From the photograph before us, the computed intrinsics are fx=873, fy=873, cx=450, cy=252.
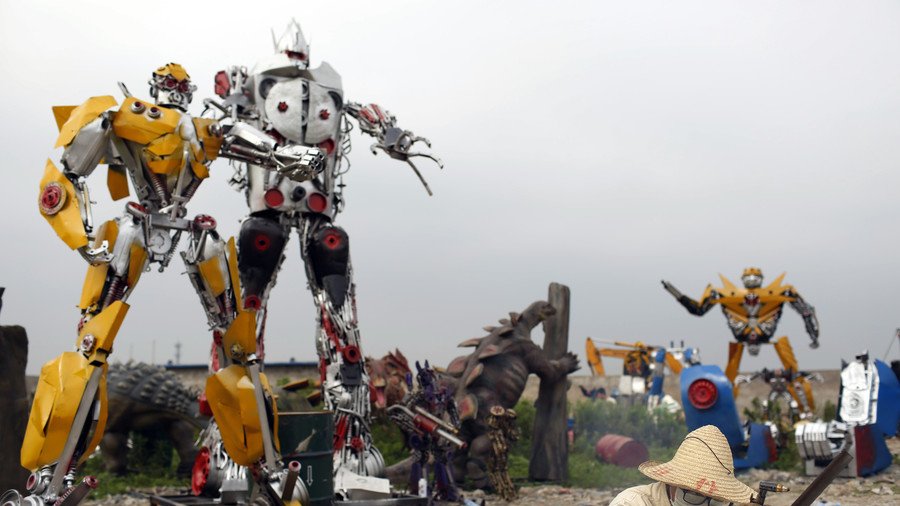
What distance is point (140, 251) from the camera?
5.10 metres

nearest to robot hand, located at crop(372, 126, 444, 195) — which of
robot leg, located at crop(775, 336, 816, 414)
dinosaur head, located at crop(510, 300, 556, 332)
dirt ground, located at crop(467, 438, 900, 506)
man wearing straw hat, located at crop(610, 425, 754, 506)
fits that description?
dinosaur head, located at crop(510, 300, 556, 332)

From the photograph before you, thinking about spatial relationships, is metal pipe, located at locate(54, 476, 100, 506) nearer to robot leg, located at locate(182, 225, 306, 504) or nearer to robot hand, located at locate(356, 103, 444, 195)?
robot leg, located at locate(182, 225, 306, 504)

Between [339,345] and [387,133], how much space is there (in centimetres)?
173

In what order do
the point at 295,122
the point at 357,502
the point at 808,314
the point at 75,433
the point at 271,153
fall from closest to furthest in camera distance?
1. the point at 75,433
2. the point at 271,153
3. the point at 357,502
4. the point at 295,122
5. the point at 808,314

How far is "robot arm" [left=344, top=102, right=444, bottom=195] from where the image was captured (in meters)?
6.83

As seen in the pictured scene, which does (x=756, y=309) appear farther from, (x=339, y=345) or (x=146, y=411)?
(x=146, y=411)

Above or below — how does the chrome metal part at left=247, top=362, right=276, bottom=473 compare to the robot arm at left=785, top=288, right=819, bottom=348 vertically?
below

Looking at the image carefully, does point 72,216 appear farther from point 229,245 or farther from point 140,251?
point 229,245

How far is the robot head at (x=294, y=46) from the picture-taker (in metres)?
7.12

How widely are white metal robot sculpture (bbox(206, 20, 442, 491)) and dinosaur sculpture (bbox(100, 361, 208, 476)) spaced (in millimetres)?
3101

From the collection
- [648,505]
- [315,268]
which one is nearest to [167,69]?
[315,268]

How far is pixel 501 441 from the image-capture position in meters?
7.64

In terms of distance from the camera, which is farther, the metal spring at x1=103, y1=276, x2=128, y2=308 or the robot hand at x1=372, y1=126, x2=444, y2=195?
the robot hand at x1=372, y1=126, x2=444, y2=195

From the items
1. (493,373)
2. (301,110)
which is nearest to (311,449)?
(301,110)
